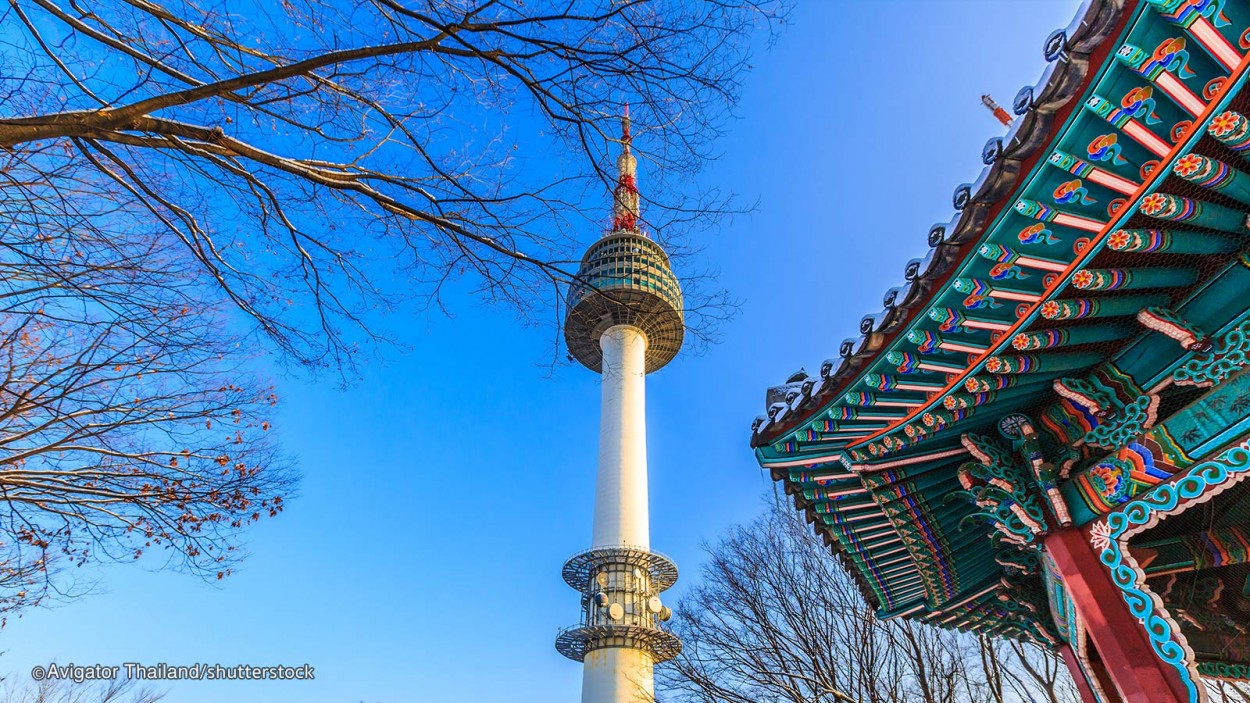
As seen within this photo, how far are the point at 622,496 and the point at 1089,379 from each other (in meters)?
23.9

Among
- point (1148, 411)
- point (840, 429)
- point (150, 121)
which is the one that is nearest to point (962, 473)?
point (840, 429)

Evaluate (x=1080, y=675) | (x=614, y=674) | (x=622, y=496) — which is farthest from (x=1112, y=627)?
(x=622, y=496)

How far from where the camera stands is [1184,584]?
737cm

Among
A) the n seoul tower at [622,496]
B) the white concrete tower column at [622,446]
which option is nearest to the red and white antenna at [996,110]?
the n seoul tower at [622,496]

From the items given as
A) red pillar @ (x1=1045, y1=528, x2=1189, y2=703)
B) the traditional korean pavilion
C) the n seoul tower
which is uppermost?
the n seoul tower

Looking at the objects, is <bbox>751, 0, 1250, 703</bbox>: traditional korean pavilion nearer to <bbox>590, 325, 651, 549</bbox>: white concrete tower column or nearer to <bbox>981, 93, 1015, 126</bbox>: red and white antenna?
<bbox>981, 93, 1015, 126</bbox>: red and white antenna

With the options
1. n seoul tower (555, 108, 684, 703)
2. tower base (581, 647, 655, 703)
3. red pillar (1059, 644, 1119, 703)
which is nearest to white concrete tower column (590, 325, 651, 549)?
n seoul tower (555, 108, 684, 703)

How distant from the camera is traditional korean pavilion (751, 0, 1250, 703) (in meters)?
3.66

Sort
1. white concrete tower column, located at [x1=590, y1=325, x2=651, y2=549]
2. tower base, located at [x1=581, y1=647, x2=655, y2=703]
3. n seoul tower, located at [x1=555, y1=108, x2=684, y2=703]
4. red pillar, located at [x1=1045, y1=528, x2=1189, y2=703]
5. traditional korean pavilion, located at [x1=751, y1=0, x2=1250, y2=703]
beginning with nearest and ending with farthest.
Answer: traditional korean pavilion, located at [x1=751, y1=0, x2=1250, y2=703], red pillar, located at [x1=1045, y1=528, x2=1189, y2=703], tower base, located at [x1=581, y1=647, x2=655, y2=703], n seoul tower, located at [x1=555, y1=108, x2=684, y2=703], white concrete tower column, located at [x1=590, y1=325, x2=651, y2=549]

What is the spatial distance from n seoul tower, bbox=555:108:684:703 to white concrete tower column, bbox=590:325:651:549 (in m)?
0.05

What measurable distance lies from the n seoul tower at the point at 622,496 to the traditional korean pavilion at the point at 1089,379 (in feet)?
43.9

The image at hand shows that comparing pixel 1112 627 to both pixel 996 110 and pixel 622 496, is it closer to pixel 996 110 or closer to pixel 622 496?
pixel 996 110

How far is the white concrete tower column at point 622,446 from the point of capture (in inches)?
1096

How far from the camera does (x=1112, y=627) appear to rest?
5199 mm
